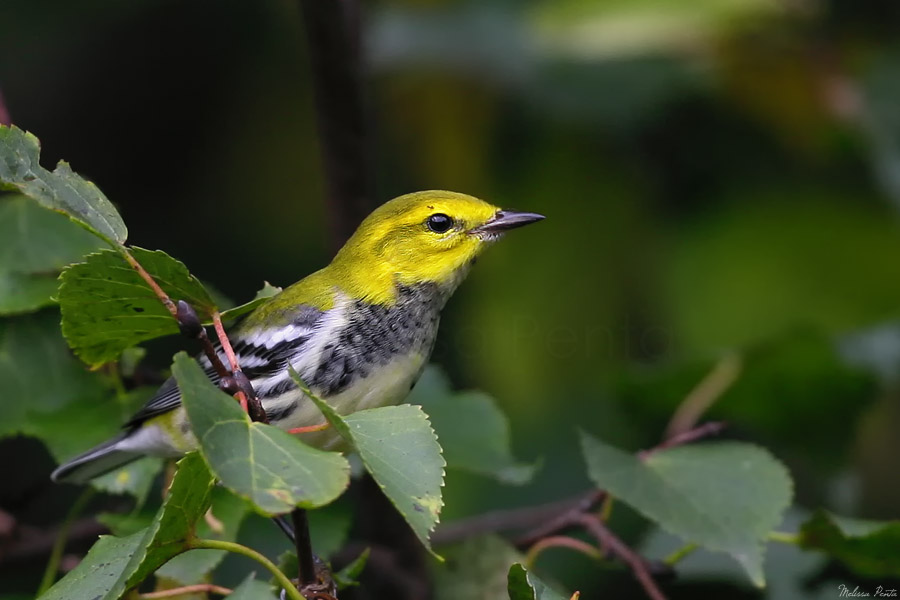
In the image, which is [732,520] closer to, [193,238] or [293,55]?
[193,238]

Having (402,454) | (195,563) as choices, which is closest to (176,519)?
(402,454)

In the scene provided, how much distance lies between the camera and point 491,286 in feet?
14.6

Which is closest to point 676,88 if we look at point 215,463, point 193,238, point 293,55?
point 293,55

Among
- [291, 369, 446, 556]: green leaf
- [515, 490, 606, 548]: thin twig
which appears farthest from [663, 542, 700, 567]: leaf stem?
[291, 369, 446, 556]: green leaf

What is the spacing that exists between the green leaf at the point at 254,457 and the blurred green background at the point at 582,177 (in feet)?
7.83

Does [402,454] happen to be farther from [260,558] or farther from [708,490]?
[708,490]

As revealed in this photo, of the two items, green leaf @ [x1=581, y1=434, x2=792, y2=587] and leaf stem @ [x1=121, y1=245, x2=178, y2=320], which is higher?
leaf stem @ [x1=121, y1=245, x2=178, y2=320]

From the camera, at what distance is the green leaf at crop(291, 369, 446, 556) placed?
156 centimetres

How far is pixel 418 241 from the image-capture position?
2896 millimetres

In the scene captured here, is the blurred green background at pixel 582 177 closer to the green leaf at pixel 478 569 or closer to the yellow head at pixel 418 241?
the green leaf at pixel 478 569

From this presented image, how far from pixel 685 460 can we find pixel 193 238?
3006 millimetres

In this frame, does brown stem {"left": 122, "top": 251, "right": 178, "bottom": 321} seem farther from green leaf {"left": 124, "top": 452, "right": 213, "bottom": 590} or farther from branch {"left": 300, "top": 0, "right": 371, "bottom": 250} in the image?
branch {"left": 300, "top": 0, "right": 371, "bottom": 250}

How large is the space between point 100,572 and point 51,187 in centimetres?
67

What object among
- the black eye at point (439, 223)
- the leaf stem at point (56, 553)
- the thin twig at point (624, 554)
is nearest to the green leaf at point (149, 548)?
the leaf stem at point (56, 553)
